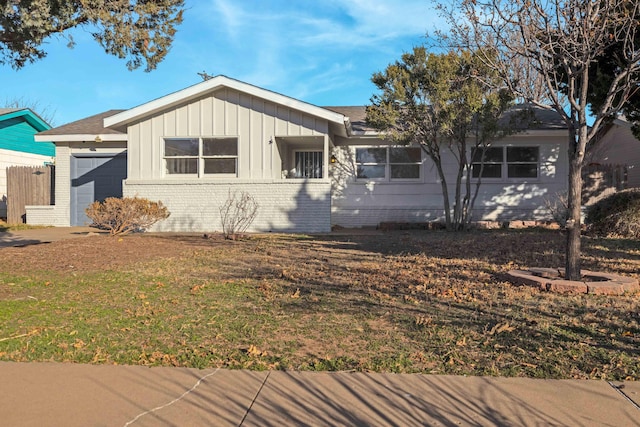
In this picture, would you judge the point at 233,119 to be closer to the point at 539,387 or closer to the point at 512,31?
the point at 512,31

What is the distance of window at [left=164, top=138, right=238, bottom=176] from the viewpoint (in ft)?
52.3

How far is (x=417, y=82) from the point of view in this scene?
542 inches

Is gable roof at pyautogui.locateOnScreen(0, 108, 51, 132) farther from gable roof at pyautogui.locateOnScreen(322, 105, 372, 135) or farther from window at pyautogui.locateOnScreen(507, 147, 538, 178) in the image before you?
window at pyautogui.locateOnScreen(507, 147, 538, 178)

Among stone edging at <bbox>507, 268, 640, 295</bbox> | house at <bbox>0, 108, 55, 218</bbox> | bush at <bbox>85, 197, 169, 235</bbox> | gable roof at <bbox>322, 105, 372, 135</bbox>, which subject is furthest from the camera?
house at <bbox>0, 108, 55, 218</bbox>

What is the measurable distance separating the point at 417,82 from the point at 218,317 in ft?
32.8

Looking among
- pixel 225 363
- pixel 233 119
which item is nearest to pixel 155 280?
pixel 225 363

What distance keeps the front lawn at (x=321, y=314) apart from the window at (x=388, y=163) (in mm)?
7245

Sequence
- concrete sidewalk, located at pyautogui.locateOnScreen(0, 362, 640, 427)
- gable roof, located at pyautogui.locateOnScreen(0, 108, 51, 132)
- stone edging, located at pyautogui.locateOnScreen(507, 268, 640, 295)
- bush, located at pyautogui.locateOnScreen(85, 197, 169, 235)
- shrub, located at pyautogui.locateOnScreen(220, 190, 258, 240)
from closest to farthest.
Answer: concrete sidewalk, located at pyautogui.locateOnScreen(0, 362, 640, 427) < stone edging, located at pyautogui.locateOnScreen(507, 268, 640, 295) < bush, located at pyautogui.locateOnScreen(85, 197, 169, 235) < shrub, located at pyautogui.locateOnScreen(220, 190, 258, 240) < gable roof, located at pyautogui.locateOnScreen(0, 108, 51, 132)

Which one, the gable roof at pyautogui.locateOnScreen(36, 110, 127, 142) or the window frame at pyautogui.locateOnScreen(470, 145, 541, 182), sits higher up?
the gable roof at pyautogui.locateOnScreen(36, 110, 127, 142)

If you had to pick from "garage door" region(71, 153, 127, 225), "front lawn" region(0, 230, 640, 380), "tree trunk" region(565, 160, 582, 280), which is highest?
"garage door" region(71, 153, 127, 225)

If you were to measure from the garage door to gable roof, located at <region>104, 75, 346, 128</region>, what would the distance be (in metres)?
2.71

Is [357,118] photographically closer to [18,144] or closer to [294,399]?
[18,144]

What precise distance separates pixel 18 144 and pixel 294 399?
21.9 meters

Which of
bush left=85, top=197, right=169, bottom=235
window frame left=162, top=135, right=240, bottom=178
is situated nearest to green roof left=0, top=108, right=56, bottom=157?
window frame left=162, top=135, right=240, bottom=178
